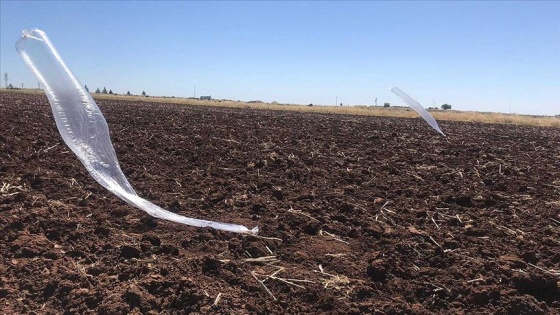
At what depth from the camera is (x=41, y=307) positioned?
3.10 m

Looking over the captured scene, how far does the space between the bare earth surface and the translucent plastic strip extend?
24cm

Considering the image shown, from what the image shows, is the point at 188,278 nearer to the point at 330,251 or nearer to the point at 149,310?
the point at 149,310

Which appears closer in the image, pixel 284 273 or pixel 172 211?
pixel 284 273

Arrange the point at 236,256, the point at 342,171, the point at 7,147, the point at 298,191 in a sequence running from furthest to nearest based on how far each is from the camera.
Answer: the point at 7,147 → the point at 342,171 → the point at 298,191 → the point at 236,256

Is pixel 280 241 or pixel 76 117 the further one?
pixel 76 117

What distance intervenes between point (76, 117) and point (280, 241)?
2641 millimetres

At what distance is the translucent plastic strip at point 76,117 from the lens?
196 inches

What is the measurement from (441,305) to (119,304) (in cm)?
221

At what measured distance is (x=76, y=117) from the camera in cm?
511

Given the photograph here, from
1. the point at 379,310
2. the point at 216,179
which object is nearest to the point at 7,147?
the point at 216,179

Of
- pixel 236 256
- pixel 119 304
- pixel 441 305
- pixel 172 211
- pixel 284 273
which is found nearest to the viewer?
pixel 119 304

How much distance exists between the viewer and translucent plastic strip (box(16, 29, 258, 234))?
498 cm

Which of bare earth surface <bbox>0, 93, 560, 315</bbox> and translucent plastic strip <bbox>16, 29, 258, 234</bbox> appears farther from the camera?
translucent plastic strip <bbox>16, 29, 258, 234</bbox>

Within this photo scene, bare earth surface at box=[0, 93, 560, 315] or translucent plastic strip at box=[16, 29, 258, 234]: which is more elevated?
translucent plastic strip at box=[16, 29, 258, 234]
